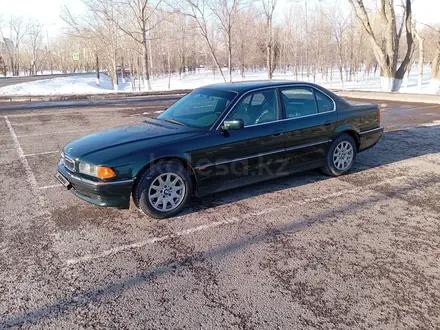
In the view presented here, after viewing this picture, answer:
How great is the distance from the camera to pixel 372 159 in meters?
6.08

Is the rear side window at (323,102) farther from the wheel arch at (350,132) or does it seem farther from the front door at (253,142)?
the front door at (253,142)

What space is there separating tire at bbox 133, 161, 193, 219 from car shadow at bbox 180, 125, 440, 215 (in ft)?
0.85

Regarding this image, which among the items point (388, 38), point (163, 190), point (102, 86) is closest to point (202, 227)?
point (163, 190)

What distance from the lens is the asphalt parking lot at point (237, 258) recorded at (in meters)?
2.29

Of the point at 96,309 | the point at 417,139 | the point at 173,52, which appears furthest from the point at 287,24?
the point at 96,309

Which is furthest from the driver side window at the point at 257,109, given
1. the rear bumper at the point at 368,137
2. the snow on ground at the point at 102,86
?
the snow on ground at the point at 102,86

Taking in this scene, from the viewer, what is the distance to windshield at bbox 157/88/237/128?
4145 millimetres

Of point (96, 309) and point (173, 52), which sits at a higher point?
point (173, 52)

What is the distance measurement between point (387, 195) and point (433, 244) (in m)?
1.30

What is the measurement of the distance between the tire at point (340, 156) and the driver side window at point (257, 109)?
4.02 ft

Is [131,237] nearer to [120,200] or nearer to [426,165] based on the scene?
[120,200]

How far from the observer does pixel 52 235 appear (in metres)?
3.42

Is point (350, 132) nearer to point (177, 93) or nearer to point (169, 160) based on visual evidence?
point (169, 160)

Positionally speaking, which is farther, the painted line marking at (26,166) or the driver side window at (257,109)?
the painted line marking at (26,166)
